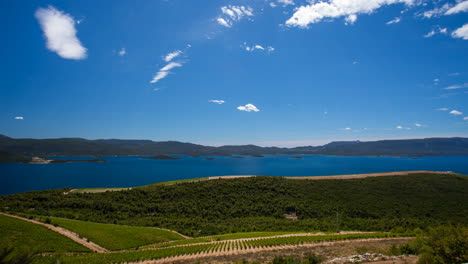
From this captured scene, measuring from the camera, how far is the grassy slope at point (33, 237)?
1489cm

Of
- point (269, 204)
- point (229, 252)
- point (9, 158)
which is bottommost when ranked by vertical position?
point (269, 204)

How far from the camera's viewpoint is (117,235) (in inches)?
782

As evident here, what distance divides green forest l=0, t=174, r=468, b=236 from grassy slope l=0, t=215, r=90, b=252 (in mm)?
10571

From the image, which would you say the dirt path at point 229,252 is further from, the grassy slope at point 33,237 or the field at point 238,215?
the grassy slope at point 33,237

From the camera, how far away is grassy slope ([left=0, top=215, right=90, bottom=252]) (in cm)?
1489

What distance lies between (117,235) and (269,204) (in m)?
26.2

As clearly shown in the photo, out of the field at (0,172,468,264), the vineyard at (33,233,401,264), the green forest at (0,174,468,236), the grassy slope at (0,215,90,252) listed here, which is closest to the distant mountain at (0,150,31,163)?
the field at (0,172,468,264)

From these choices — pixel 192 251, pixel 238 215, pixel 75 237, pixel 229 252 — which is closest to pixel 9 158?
pixel 75 237

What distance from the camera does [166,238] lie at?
2145 centimetres

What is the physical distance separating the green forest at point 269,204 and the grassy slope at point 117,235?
473cm

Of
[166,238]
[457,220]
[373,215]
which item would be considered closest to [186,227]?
[166,238]

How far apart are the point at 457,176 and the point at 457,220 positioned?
27858mm

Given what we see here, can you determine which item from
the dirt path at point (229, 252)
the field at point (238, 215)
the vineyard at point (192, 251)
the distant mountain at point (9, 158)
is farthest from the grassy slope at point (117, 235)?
the distant mountain at point (9, 158)

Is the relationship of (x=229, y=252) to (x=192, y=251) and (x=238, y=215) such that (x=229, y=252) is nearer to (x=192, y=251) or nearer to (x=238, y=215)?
(x=192, y=251)
